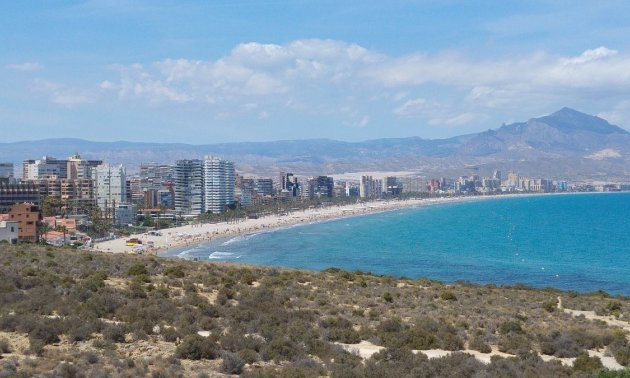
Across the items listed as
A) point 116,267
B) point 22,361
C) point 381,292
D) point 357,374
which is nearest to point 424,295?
point 381,292

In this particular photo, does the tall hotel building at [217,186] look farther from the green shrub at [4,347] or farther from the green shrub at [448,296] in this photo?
the green shrub at [4,347]

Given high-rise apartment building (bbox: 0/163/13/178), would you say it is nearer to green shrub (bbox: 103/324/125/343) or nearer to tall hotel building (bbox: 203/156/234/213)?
tall hotel building (bbox: 203/156/234/213)

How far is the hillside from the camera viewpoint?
49.1 ft

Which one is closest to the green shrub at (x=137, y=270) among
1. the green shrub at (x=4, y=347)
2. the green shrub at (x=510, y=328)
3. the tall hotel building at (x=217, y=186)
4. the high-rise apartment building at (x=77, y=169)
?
the green shrub at (x=4, y=347)

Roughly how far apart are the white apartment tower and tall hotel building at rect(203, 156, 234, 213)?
22237 millimetres

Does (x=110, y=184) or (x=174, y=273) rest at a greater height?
(x=174, y=273)

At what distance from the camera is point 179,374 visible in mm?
14070

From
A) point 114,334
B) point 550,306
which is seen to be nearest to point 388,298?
point 550,306

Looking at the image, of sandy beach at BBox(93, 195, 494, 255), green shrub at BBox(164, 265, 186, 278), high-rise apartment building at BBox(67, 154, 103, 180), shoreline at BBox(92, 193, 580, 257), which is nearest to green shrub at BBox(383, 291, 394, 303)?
green shrub at BBox(164, 265, 186, 278)

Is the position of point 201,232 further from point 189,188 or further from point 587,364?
point 587,364

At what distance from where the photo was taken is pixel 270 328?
1797 centimetres

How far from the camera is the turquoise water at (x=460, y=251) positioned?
6635cm

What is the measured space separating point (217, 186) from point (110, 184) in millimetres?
27989

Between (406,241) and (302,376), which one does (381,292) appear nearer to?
(302,376)
